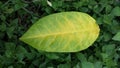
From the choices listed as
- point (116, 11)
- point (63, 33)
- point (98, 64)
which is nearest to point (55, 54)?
point (63, 33)

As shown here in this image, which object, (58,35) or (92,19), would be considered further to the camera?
(92,19)

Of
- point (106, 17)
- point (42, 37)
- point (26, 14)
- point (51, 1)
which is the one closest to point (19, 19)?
point (26, 14)

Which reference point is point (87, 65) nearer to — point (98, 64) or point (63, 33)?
point (98, 64)

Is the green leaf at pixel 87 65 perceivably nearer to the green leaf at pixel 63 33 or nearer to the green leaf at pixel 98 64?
the green leaf at pixel 98 64

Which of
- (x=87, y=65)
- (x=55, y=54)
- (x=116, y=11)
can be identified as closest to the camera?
(x=87, y=65)

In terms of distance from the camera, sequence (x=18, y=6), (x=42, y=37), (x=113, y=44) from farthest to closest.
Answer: (x=18, y=6) → (x=113, y=44) → (x=42, y=37)

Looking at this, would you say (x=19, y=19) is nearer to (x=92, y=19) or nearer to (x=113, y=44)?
(x=92, y=19)
